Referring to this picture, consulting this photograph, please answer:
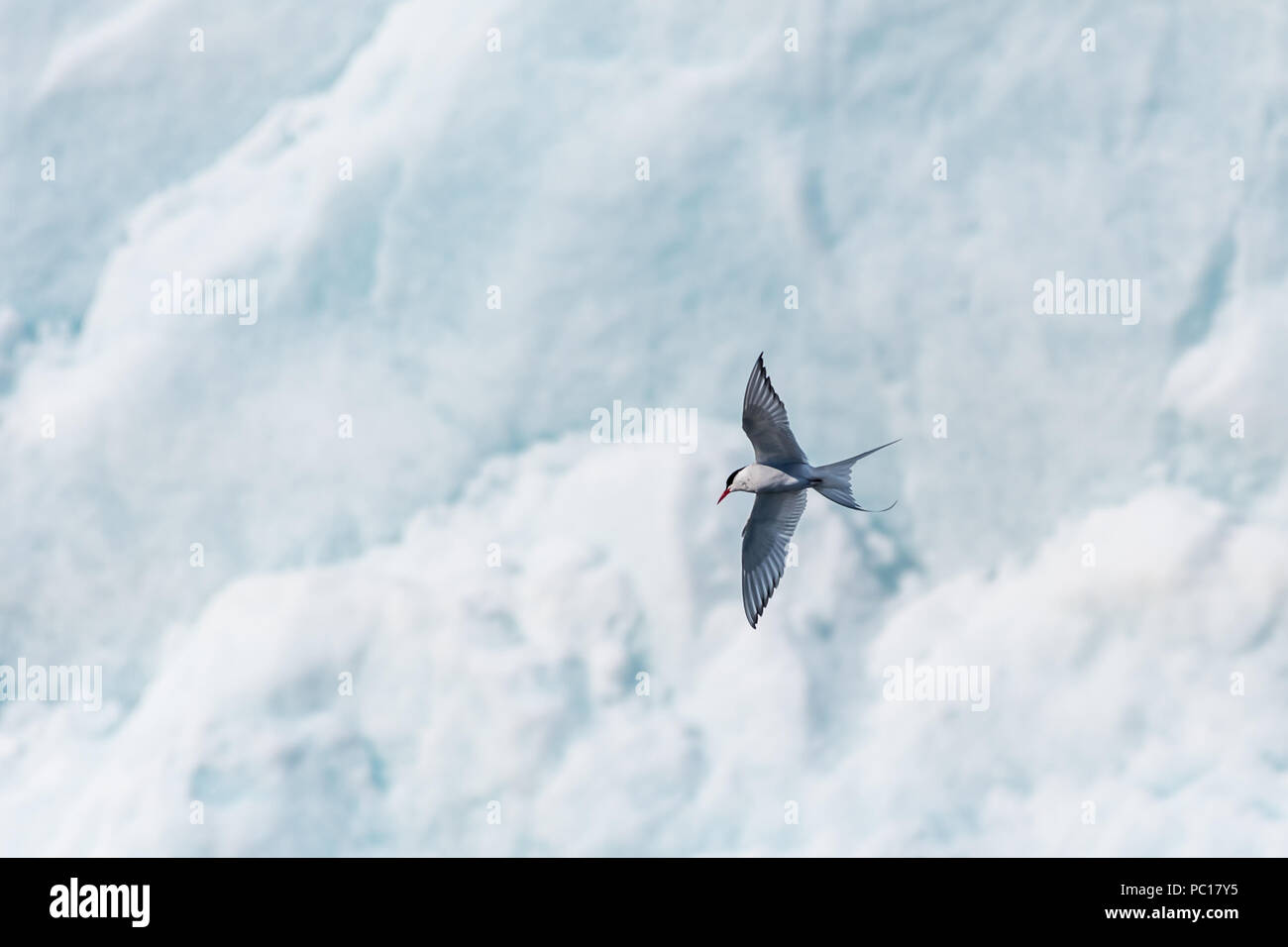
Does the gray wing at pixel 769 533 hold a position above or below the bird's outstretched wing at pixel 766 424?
below

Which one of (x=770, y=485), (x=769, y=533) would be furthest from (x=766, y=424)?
(x=769, y=533)

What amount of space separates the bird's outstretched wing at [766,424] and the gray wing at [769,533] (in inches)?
35.3

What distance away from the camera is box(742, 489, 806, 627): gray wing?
2042 cm

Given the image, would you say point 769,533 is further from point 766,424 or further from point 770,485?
point 766,424

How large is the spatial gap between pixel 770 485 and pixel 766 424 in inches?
47.4

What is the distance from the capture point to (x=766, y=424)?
19062mm

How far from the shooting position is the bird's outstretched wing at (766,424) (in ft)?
60.8

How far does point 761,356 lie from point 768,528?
3.95m

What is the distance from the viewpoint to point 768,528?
20625 mm
